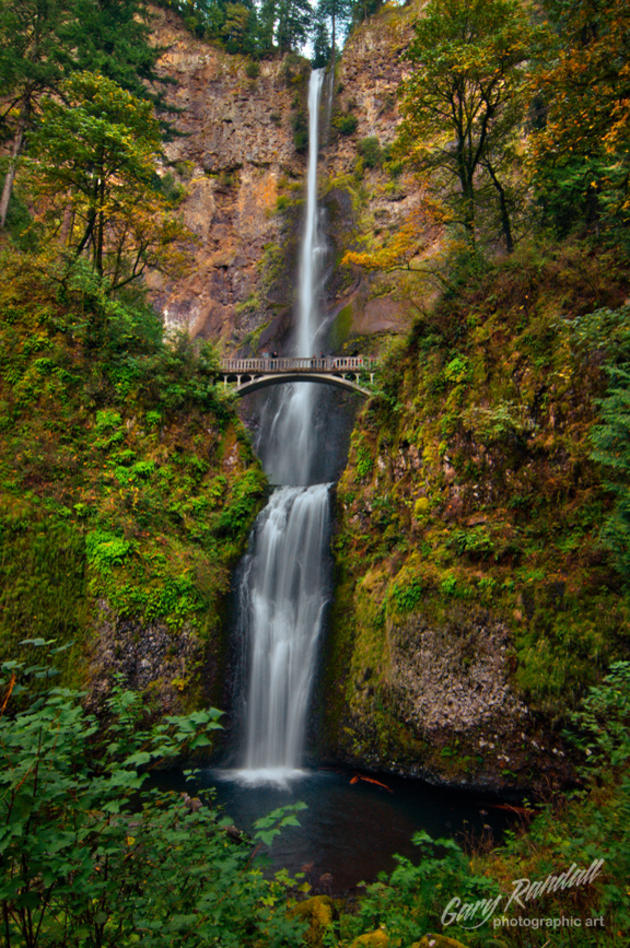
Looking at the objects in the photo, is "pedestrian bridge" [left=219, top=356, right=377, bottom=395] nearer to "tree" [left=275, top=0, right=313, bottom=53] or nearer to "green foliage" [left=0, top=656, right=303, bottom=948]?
"green foliage" [left=0, top=656, right=303, bottom=948]

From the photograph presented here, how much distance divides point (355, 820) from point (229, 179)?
40007 millimetres

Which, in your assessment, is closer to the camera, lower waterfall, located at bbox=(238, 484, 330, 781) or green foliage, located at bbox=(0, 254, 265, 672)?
green foliage, located at bbox=(0, 254, 265, 672)

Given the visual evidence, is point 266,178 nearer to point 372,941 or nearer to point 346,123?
point 346,123

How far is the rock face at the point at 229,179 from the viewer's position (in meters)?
33.1

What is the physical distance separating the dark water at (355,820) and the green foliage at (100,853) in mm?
4953

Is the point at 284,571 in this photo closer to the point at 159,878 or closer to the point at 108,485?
the point at 108,485

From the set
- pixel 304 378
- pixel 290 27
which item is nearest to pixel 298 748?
pixel 304 378

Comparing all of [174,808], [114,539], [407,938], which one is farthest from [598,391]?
[114,539]

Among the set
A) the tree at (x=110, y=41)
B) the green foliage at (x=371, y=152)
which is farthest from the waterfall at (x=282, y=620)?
the green foliage at (x=371, y=152)

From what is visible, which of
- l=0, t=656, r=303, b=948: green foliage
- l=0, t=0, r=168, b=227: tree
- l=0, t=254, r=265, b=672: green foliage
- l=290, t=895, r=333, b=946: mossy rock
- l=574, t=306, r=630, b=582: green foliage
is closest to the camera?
l=0, t=656, r=303, b=948: green foliage

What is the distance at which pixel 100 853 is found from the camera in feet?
8.06

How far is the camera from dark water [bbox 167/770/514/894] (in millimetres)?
7398

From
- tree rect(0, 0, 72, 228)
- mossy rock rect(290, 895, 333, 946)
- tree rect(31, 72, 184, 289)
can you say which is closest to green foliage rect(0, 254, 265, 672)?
tree rect(31, 72, 184, 289)

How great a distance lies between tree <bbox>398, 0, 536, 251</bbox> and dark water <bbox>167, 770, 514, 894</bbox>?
1317cm
